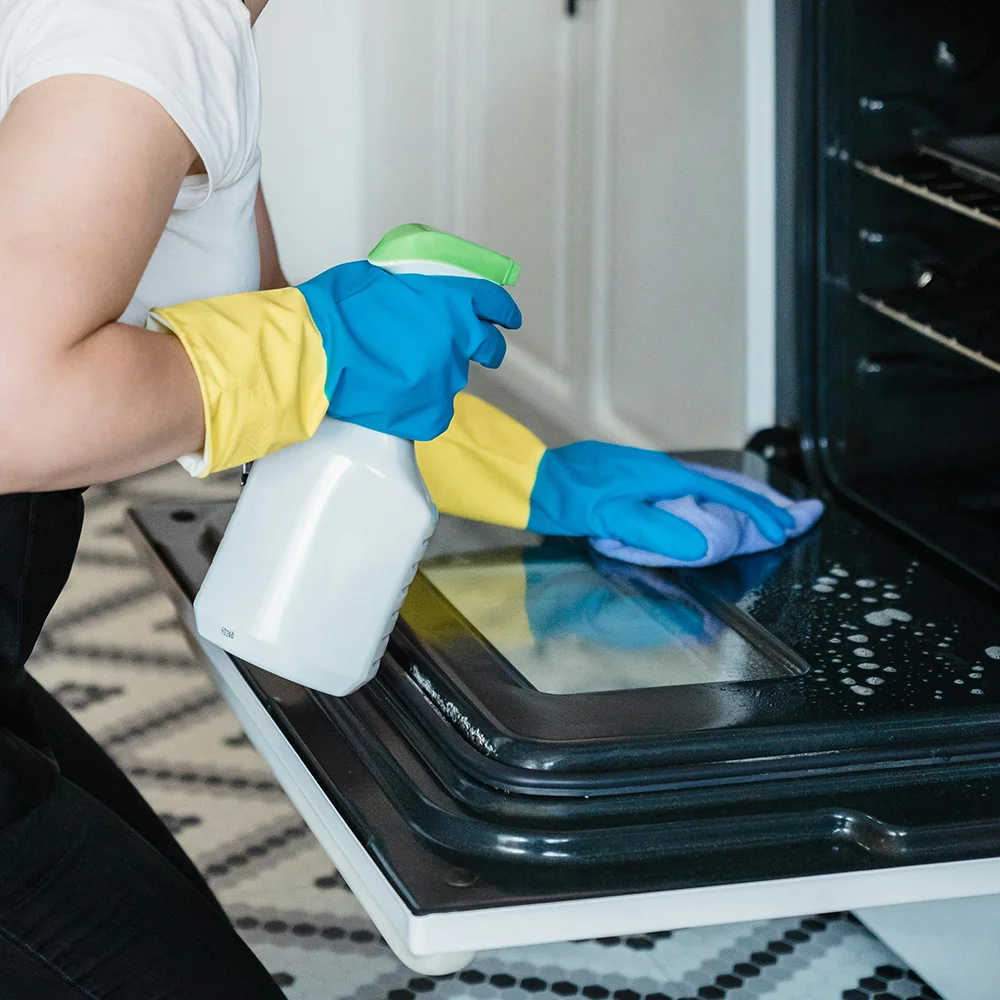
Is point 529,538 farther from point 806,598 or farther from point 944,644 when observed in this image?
point 944,644

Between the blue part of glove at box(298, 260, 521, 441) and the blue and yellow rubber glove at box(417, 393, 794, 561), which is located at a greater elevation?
the blue part of glove at box(298, 260, 521, 441)

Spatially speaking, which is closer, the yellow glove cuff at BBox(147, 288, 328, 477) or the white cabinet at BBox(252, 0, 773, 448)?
the yellow glove cuff at BBox(147, 288, 328, 477)

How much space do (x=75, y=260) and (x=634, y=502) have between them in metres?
0.59

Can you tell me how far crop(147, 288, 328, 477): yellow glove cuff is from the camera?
79cm

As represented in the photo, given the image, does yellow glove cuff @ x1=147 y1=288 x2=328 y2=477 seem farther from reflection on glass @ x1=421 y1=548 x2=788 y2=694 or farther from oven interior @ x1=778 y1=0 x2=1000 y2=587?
oven interior @ x1=778 y1=0 x2=1000 y2=587

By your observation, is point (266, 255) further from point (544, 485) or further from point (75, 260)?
point (75, 260)

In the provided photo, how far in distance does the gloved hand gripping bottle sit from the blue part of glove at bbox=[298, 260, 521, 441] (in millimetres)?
16

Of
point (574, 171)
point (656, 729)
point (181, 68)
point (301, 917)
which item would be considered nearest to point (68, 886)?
point (656, 729)

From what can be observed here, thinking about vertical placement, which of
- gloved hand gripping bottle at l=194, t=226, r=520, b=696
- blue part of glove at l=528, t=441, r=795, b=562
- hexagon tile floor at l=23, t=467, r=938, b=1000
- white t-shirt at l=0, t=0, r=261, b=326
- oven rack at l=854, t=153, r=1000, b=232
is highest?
white t-shirt at l=0, t=0, r=261, b=326

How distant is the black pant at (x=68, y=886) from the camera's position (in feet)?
2.72

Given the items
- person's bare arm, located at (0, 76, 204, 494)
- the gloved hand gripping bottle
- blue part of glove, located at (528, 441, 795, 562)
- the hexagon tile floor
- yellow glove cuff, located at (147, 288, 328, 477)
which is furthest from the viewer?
the hexagon tile floor

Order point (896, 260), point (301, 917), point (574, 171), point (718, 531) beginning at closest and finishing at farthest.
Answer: point (718, 531) < point (896, 260) < point (301, 917) < point (574, 171)

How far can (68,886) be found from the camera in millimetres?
844

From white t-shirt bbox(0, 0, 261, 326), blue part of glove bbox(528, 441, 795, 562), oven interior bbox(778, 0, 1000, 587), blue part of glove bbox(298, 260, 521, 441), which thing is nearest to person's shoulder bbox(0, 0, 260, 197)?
white t-shirt bbox(0, 0, 261, 326)
